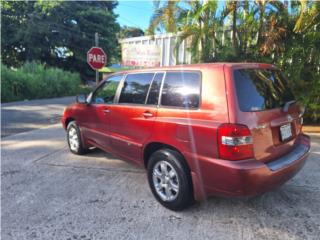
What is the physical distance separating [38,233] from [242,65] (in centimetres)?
280

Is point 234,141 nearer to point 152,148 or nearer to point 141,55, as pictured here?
point 152,148

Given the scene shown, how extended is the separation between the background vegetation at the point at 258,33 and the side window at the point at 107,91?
13.6ft

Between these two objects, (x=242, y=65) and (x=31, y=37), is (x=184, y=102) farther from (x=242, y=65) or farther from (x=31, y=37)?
(x=31, y=37)

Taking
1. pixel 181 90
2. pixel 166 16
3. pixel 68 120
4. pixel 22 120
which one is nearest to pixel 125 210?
pixel 181 90

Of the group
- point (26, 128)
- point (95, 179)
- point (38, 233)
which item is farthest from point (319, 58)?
point (26, 128)

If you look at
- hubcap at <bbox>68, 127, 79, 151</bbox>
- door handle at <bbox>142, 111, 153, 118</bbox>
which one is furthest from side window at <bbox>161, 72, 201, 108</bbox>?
hubcap at <bbox>68, 127, 79, 151</bbox>

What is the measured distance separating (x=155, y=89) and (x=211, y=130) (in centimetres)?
108

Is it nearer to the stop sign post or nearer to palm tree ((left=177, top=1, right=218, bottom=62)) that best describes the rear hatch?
palm tree ((left=177, top=1, right=218, bottom=62))

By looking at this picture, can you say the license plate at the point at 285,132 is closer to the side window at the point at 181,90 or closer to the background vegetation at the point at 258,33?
the side window at the point at 181,90

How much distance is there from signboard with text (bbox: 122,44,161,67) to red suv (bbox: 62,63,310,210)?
6126 millimetres

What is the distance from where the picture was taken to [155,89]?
11.7 ft

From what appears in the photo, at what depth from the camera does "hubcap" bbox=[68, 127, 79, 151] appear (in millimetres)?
5370

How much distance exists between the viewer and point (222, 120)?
9.05 feet

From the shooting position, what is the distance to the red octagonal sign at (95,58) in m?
8.83
